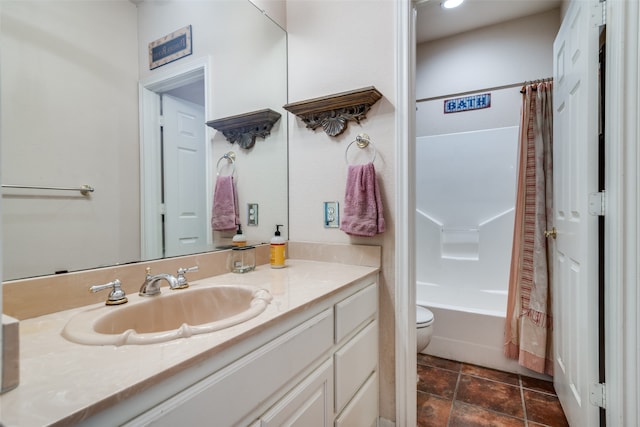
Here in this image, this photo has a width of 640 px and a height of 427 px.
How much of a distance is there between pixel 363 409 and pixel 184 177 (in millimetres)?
1234

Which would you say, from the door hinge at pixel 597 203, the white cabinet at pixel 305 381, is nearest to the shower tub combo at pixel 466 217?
the white cabinet at pixel 305 381

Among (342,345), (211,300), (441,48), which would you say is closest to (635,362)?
(342,345)

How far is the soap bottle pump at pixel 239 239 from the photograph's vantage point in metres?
1.44

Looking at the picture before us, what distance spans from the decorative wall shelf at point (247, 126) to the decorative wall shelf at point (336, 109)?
12cm

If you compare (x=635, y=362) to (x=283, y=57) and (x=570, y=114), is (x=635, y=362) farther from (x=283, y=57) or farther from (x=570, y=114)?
(x=283, y=57)

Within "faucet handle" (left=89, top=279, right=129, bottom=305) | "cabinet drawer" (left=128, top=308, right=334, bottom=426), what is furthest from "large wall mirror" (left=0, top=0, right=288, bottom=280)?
"cabinet drawer" (left=128, top=308, right=334, bottom=426)

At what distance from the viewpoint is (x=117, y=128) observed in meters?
1.05

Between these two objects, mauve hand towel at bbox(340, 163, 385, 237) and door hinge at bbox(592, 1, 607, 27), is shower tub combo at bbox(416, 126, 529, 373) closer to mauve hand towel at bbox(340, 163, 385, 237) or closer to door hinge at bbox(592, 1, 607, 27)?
mauve hand towel at bbox(340, 163, 385, 237)

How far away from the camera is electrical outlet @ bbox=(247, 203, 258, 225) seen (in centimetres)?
159

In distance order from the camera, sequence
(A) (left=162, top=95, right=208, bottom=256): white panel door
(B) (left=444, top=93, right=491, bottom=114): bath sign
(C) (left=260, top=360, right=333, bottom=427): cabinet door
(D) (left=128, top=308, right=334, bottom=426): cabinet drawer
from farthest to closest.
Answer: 1. (B) (left=444, top=93, right=491, bottom=114): bath sign
2. (A) (left=162, top=95, right=208, bottom=256): white panel door
3. (C) (left=260, top=360, right=333, bottom=427): cabinet door
4. (D) (left=128, top=308, right=334, bottom=426): cabinet drawer

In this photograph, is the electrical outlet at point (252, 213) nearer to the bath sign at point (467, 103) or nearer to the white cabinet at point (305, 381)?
the white cabinet at point (305, 381)

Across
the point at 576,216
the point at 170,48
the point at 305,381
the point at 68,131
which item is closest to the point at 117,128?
the point at 68,131

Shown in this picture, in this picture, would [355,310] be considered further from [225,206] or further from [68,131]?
[68,131]

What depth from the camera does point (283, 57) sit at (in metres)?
1.71
